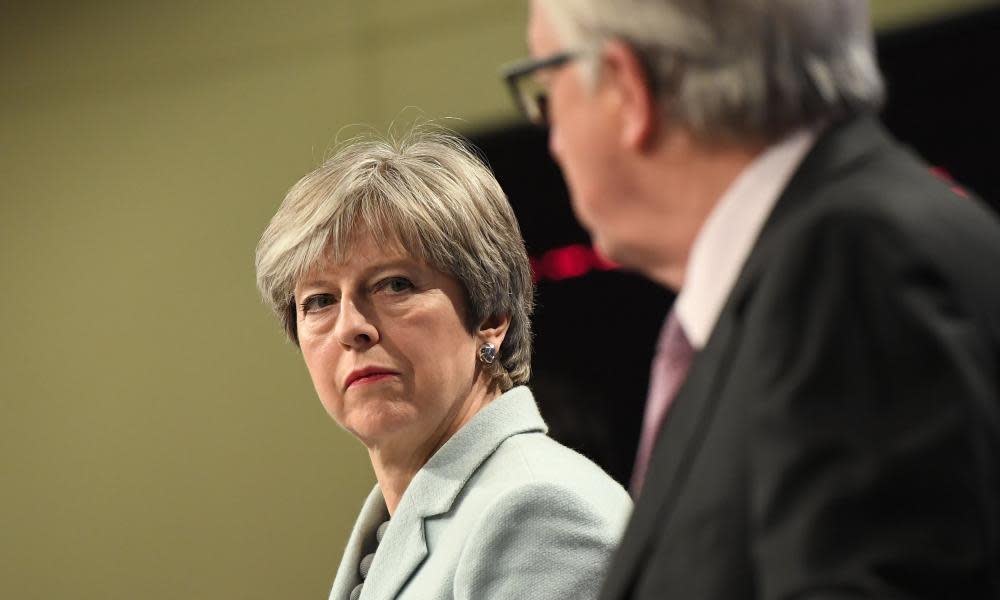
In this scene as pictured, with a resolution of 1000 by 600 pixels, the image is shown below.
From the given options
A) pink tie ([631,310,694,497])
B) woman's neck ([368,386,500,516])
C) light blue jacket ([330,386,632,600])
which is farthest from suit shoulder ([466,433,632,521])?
pink tie ([631,310,694,497])

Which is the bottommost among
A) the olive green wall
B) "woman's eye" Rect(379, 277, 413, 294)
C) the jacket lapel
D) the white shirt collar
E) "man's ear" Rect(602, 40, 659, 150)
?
the olive green wall

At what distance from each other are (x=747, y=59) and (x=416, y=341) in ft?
3.44

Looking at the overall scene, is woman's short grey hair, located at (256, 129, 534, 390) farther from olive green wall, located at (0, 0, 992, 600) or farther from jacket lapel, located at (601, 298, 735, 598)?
olive green wall, located at (0, 0, 992, 600)

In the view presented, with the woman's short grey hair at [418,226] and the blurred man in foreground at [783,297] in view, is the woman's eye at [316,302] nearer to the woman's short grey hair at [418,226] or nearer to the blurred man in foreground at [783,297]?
the woman's short grey hair at [418,226]

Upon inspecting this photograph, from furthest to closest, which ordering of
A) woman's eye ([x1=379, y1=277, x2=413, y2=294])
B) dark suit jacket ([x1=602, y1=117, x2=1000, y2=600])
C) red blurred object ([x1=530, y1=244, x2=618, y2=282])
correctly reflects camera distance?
red blurred object ([x1=530, y1=244, x2=618, y2=282])
woman's eye ([x1=379, y1=277, x2=413, y2=294])
dark suit jacket ([x1=602, y1=117, x2=1000, y2=600])

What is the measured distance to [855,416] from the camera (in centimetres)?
76

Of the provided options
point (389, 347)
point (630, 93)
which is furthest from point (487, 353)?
point (630, 93)

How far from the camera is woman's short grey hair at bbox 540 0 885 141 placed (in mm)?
917

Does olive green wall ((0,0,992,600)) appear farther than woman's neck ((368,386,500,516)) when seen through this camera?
Yes

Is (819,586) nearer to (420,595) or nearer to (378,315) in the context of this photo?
(420,595)

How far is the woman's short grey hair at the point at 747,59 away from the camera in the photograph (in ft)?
3.01

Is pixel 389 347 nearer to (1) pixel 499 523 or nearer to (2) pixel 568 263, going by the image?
(1) pixel 499 523

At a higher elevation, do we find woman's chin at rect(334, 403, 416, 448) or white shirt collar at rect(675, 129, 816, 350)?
white shirt collar at rect(675, 129, 816, 350)

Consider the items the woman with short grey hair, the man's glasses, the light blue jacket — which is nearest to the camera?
the man's glasses
